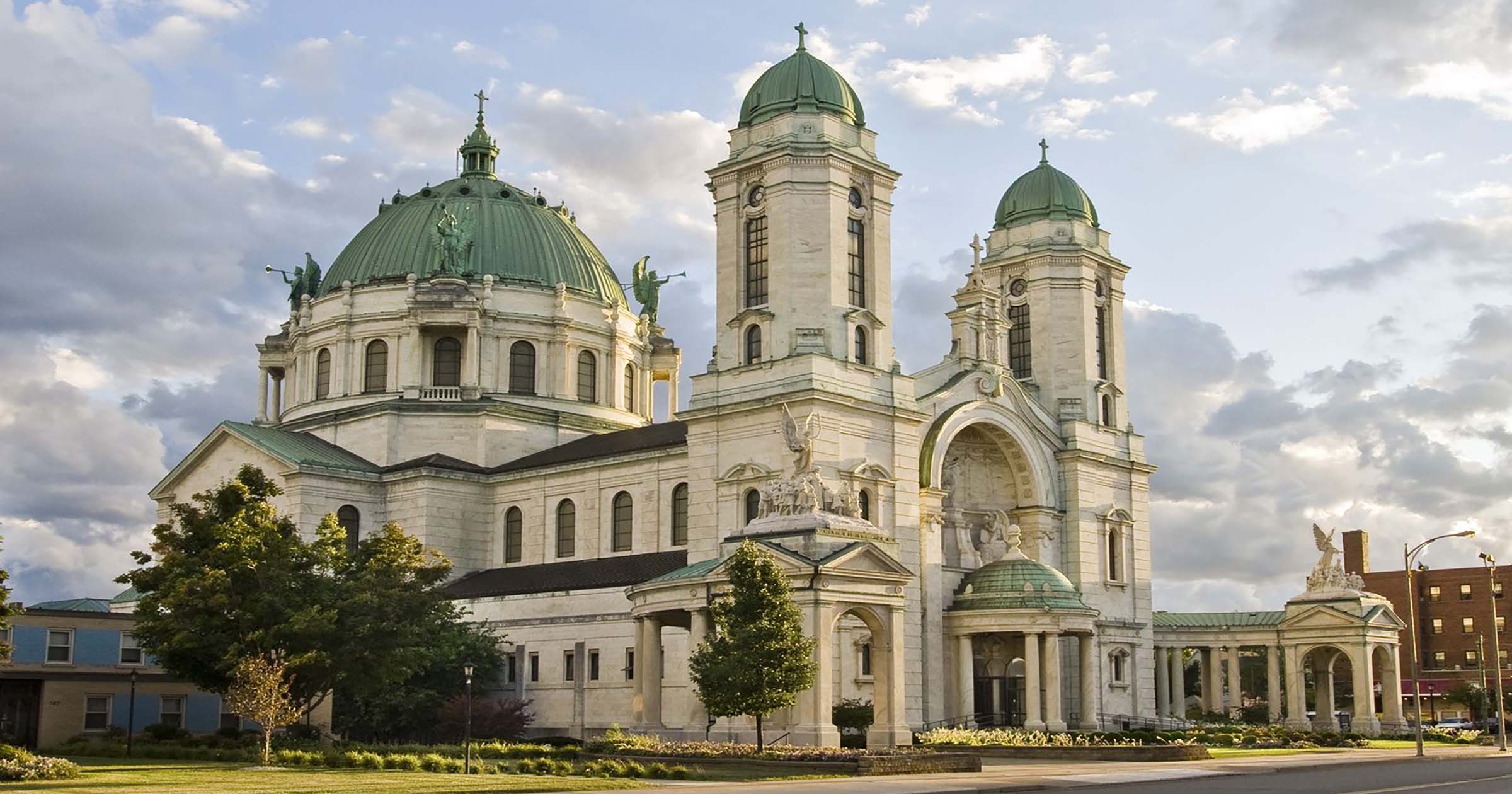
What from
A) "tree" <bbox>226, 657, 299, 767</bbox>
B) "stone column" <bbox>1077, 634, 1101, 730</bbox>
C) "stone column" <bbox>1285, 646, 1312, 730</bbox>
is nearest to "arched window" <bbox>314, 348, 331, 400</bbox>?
"tree" <bbox>226, 657, 299, 767</bbox>

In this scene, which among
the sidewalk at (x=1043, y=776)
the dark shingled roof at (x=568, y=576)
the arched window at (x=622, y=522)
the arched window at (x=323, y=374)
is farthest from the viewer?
the arched window at (x=323, y=374)

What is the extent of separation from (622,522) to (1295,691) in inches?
1362

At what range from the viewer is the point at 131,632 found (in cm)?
5719

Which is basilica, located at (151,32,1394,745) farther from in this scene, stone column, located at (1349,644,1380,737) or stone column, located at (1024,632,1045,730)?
stone column, located at (1349,644,1380,737)

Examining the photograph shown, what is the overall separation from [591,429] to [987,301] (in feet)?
71.7

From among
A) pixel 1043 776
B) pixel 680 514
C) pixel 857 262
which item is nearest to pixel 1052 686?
pixel 680 514

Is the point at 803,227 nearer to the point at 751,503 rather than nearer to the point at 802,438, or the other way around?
the point at 751,503

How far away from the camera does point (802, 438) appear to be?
179 feet

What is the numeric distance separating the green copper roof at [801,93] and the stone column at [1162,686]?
32390 millimetres

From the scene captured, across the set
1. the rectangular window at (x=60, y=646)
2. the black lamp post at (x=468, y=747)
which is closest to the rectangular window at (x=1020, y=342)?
the black lamp post at (x=468, y=747)

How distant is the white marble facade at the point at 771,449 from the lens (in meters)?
62.5

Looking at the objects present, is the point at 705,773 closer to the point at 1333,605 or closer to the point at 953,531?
the point at 953,531

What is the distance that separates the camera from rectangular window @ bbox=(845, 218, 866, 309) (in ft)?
219

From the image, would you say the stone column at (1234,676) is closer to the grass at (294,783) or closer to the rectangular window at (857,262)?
the rectangular window at (857,262)
